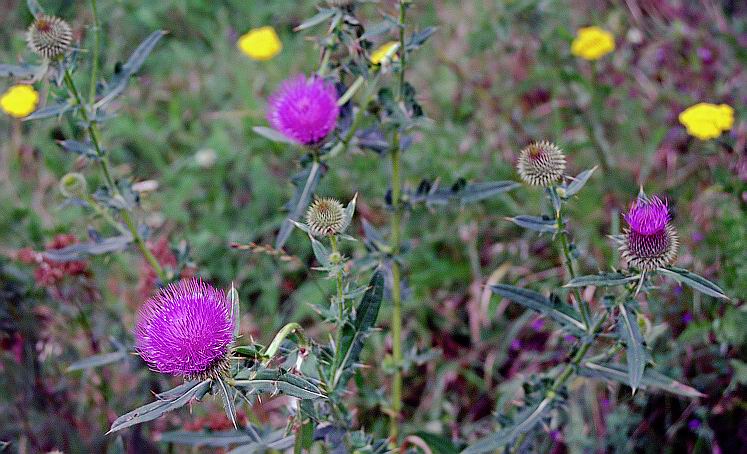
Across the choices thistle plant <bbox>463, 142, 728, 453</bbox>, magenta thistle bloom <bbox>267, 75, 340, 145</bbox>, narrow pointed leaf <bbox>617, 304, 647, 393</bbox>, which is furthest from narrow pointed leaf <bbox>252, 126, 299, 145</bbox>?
narrow pointed leaf <bbox>617, 304, 647, 393</bbox>

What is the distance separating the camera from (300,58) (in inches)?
183

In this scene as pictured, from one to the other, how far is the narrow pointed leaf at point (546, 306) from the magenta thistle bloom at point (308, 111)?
27.5 inches

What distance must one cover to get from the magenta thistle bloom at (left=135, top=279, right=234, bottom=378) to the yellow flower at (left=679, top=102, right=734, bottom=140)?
2.34 metres

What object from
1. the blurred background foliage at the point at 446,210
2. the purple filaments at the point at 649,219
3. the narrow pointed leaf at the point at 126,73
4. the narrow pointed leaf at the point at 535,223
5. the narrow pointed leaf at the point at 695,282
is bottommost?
the blurred background foliage at the point at 446,210

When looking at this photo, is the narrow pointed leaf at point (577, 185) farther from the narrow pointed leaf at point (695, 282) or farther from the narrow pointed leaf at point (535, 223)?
the narrow pointed leaf at point (695, 282)

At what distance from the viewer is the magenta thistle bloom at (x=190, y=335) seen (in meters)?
1.55

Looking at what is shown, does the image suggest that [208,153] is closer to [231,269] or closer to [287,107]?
[231,269]

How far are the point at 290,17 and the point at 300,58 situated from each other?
635mm

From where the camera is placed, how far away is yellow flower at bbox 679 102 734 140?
3148 mm

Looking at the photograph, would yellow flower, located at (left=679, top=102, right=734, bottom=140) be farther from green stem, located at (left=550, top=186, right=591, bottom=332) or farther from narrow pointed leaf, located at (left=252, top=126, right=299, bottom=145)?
narrow pointed leaf, located at (left=252, top=126, right=299, bottom=145)

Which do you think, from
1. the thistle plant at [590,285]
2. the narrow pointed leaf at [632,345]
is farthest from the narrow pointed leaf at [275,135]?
the narrow pointed leaf at [632,345]

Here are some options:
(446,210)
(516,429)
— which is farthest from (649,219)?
(446,210)

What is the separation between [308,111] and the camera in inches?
87.4

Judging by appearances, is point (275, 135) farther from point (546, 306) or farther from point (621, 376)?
point (621, 376)
